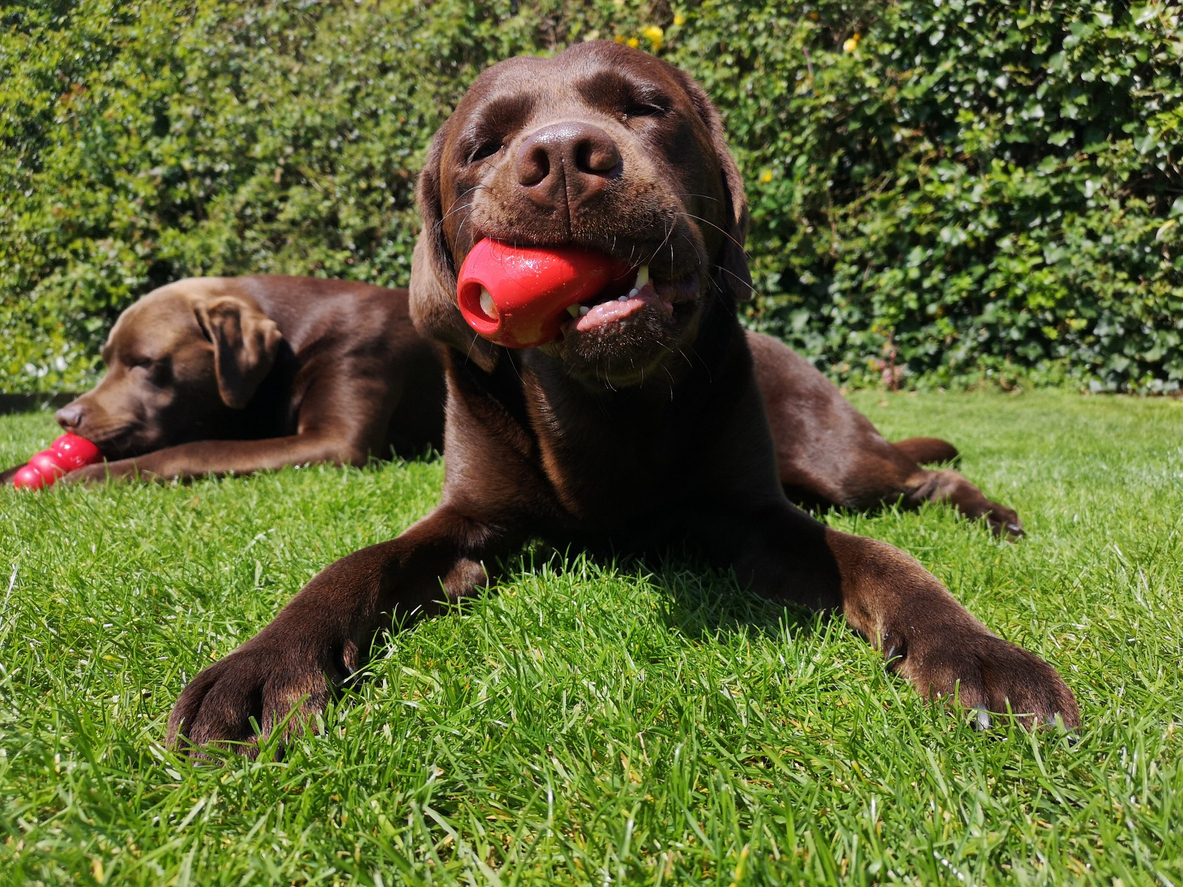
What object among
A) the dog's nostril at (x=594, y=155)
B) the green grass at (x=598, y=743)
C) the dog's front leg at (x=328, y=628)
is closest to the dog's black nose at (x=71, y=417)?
the green grass at (x=598, y=743)

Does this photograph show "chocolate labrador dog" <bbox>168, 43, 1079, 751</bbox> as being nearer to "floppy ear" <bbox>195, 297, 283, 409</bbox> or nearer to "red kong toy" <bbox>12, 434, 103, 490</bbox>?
"floppy ear" <bbox>195, 297, 283, 409</bbox>

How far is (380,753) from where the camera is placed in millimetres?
1213

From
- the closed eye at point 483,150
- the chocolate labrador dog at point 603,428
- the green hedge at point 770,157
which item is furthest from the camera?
the green hedge at point 770,157

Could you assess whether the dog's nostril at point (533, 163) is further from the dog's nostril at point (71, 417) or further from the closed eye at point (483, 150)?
the dog's nostril at point (71, 417)

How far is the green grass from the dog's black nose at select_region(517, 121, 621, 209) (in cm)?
90

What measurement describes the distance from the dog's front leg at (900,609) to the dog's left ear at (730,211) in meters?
0.65

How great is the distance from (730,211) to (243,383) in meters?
→ 2.68

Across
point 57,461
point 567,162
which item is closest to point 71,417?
point 57,461

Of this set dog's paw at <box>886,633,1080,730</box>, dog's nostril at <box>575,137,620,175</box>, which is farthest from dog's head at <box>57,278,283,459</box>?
dog's paw at <box>886,633,1080,730</box>

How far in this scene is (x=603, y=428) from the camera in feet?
7.22

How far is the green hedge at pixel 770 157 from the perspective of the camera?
18.6 ft

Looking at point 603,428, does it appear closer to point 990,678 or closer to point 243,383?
point 990,678

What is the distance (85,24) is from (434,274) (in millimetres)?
7412

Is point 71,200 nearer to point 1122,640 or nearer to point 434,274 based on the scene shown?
point 434,274
